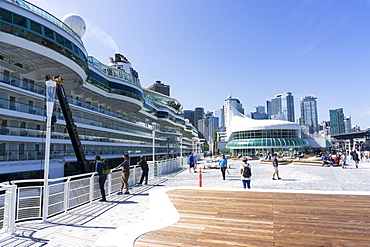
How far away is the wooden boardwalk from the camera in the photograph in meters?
3.87

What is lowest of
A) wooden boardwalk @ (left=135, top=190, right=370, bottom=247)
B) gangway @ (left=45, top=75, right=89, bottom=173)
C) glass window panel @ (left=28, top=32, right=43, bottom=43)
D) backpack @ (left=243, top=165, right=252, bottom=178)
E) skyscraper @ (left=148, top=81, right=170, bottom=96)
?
wooden boardwalk @ (left=135, top=190, right=370, bottom=247)

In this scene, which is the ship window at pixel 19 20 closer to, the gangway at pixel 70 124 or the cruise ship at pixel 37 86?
the cruise ship at pixel 37 86

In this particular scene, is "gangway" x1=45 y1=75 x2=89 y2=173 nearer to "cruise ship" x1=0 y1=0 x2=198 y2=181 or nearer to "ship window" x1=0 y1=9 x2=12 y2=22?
"cruise ship" x1=0 y1=0 x2=198 y2=181

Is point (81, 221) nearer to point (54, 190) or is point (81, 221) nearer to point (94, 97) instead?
point (54, 190)

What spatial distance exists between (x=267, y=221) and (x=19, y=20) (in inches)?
775

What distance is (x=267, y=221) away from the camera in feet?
15.4

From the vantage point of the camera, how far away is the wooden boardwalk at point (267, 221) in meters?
3.87

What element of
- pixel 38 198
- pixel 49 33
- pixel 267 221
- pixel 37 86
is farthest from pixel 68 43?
pixel 267 221

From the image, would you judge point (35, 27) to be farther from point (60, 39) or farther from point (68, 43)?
point (68, 43)

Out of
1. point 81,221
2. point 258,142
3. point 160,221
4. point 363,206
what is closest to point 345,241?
point 363,206

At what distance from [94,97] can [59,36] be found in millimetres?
14570

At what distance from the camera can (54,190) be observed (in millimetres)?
6984

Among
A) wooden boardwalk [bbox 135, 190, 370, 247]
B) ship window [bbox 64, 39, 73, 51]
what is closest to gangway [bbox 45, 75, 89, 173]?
ship window [bbox 64, 39, 73, 51]

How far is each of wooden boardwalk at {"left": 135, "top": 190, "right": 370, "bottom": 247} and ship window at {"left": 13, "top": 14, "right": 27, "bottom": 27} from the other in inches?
679
